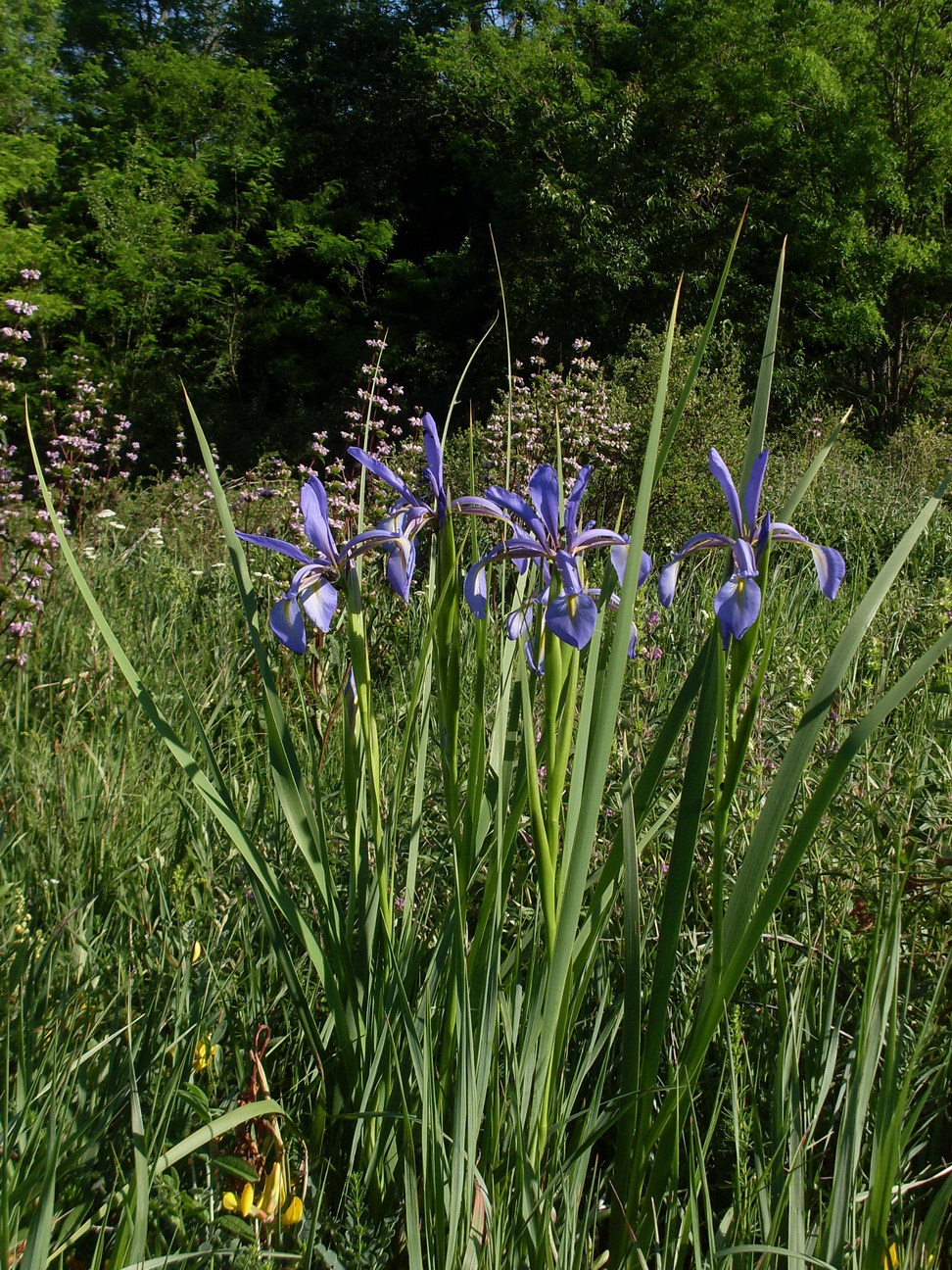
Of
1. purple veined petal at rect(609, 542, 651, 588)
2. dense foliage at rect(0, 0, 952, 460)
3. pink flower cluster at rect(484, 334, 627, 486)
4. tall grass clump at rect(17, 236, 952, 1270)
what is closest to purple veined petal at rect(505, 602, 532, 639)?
tall grass clump at rect(17, 236, 952, 1270)

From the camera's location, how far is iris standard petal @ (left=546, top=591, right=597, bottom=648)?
82 centimetres

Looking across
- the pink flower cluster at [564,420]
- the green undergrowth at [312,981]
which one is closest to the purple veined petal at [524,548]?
the green undergrowth at [312,981]

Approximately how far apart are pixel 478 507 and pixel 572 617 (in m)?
0.21

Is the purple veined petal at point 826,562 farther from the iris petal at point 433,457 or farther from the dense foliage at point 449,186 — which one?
the dense foliage at point 449,186

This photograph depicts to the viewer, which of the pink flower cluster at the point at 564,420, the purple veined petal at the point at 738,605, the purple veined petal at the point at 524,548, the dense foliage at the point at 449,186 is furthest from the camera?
the dense foliage at the point at 449,186

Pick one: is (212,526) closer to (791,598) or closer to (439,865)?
(791,598)

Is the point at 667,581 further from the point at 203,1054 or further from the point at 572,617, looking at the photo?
the point at 203,1054

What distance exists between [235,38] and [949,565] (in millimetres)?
19841

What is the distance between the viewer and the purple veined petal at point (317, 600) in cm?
97

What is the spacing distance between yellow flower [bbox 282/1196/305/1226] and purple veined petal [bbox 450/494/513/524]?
753mm

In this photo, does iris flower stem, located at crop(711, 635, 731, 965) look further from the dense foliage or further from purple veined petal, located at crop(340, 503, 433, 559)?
the dense foliage

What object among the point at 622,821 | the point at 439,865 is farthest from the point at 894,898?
the point at 439,865

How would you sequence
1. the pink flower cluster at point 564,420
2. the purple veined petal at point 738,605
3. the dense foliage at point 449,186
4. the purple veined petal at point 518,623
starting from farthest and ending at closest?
the dense foliage at point 449,186 → the pink flower cluster at point 564,420 → the purple veined petal at point 518,623 → the purple veined petal at point 738,605

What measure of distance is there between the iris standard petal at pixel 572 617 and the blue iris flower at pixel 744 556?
0.26 ft
